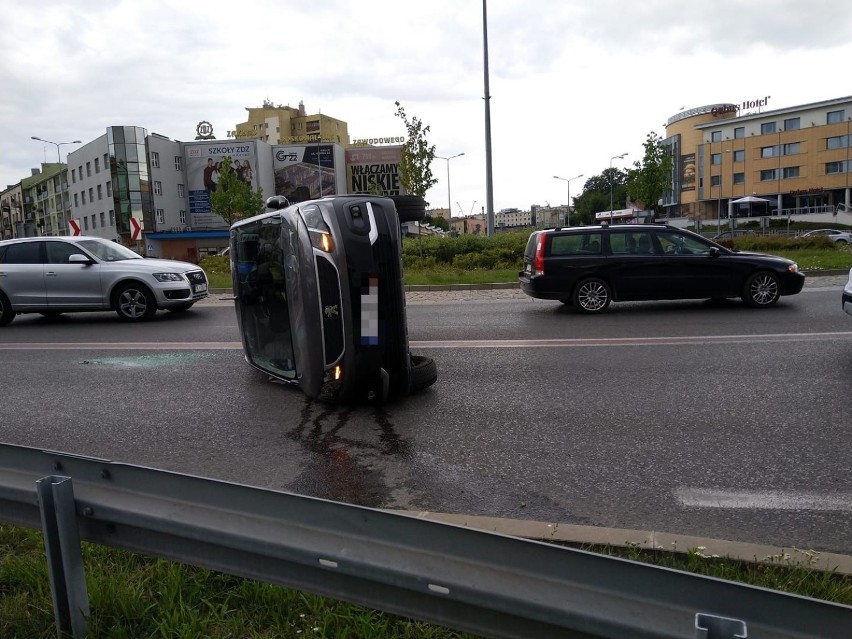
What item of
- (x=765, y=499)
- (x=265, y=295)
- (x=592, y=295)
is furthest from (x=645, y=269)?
(x=765, y=499)

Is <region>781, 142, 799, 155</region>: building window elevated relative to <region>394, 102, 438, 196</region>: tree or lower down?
elevated

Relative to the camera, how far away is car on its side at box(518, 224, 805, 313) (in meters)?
12.4

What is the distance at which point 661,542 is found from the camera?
331 cm

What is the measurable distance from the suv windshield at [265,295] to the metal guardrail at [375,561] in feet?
12.5

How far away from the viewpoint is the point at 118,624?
8.71ft

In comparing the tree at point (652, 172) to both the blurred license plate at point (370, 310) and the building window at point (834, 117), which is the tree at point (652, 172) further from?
the building window at point (834, 117)

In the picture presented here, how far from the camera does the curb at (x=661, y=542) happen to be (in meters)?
3.08

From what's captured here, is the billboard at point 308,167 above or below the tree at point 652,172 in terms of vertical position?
above

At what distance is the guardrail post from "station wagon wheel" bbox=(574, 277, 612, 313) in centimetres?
1090

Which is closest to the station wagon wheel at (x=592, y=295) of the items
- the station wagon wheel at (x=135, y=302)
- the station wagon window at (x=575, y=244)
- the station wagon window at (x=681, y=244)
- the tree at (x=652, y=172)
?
the station wagon window at (x=575, y=244)

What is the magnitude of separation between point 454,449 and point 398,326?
4.14 ft

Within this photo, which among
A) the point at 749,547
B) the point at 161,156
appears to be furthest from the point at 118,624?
the point at 161,156

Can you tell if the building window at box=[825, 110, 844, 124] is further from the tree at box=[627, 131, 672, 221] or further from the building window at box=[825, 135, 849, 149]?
the tree at box=[627, 131, 672, 221]

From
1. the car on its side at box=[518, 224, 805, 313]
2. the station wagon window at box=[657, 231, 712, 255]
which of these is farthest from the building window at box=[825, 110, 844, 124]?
the station wagon window at box=[657, 231, 712, 255]
